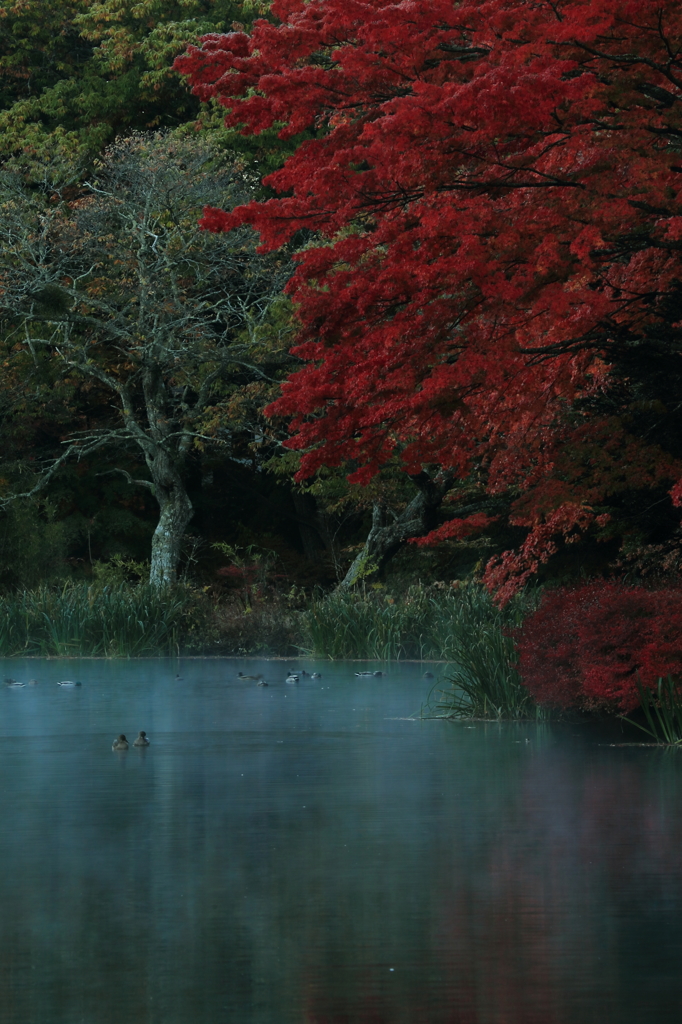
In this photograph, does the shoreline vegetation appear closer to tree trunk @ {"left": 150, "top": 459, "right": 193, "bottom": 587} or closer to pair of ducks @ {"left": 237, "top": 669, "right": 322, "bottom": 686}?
pair of ducks @ {"left": 237, "top": 669, "right": 322, "bottom": 686}

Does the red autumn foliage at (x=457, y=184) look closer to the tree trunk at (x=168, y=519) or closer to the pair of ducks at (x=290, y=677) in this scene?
the pair of ducks at (x=290, y=677)

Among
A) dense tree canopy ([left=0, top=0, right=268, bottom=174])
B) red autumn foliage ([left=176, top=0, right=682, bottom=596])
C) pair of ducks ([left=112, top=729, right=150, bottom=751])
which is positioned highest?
dense tree canopy ([left=0, top=0, right=268, bottom=174])

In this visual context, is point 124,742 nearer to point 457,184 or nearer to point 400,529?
point 457,184

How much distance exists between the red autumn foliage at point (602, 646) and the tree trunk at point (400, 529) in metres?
16.9

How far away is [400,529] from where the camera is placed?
32812mm

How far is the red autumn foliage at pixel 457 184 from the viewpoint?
12.0 metres

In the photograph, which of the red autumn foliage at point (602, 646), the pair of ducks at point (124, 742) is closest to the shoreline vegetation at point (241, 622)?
the red autumn foliage at point (602, 646)

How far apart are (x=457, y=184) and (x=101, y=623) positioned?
14470 mm

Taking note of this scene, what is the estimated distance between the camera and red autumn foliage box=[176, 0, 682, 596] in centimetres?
1202

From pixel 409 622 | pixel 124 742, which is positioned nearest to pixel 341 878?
pixel 124 742

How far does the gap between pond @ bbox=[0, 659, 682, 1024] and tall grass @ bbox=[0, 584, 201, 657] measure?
11.2 metres

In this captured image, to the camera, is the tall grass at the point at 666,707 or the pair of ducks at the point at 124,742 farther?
the tall grass at the point at 666,707

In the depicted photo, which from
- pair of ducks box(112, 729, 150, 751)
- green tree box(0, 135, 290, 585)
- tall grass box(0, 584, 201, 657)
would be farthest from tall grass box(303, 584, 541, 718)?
green tree box(0, 135, 290, 585)

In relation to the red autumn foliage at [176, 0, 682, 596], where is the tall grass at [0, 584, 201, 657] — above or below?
below
